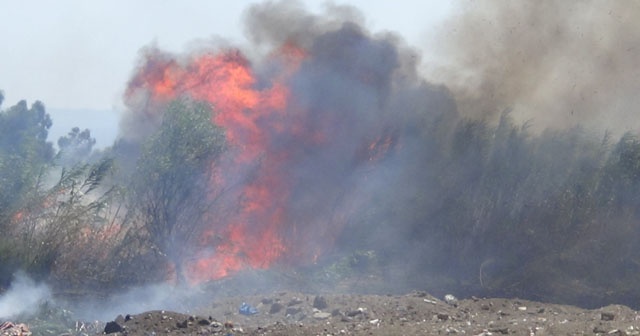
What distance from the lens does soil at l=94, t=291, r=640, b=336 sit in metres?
15.4

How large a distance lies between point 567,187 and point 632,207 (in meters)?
2.42

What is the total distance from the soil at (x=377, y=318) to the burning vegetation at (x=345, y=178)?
3743 mm

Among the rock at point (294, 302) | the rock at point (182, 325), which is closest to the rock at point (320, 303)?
the rock at point (294, 302)

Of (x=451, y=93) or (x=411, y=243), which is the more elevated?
(x=451, y=93)

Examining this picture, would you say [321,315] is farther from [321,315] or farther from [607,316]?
[607,316]

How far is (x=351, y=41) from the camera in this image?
113 feet

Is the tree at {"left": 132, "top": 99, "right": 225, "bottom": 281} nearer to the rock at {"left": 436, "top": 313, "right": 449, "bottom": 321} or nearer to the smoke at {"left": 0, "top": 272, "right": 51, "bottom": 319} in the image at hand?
the smoke at {"left": 0, "top": 272, "right": 51, "bottom": 319}

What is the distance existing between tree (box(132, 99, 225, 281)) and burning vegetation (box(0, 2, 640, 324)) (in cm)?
5

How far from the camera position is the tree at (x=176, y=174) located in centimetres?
2425

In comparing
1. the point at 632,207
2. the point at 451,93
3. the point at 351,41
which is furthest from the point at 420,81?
the point at 632,207

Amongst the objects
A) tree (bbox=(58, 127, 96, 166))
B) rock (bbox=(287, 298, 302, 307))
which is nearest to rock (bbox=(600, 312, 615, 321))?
rock (bbox=(287, 298, 302, 307))

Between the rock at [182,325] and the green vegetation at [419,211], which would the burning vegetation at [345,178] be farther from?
the rock at [182,325]

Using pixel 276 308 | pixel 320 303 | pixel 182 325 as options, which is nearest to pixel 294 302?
pixel 276 308

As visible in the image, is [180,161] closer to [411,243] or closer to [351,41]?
[411,243]
